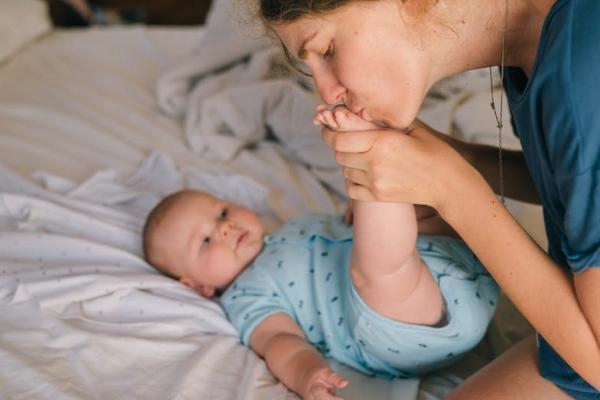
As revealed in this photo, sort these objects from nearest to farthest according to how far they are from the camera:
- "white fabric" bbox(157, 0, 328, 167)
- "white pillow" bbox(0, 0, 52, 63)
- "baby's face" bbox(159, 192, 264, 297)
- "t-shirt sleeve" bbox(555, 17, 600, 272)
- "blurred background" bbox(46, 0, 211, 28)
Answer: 1. "t-shirt sleeve" bbox(555, 17, 600, 272)
2. "baby's face" bbox(159, 192, 264, 297)
3. "white fabric" bbox(157, 0, 328, 167)
4. "white pillow" bbox(0, 0, 52, 63)
5. "blurred background" bbox(46, 0, 211, 28)

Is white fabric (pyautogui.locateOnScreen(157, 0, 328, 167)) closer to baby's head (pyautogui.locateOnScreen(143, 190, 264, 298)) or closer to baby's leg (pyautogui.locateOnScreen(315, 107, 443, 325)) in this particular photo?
baby's head (pyautogui.locateOnScreen(143, 190, 264, 298))

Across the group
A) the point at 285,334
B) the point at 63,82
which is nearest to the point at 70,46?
the point at 63,82

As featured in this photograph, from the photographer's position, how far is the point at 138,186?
1512mm

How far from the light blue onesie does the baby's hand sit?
0.10 metres

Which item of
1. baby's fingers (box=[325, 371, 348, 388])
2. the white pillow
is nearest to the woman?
baby's fingers (box=[325, 371, 348, 388])

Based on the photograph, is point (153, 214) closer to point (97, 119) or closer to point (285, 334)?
point (285, 334)

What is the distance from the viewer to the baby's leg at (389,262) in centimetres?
86

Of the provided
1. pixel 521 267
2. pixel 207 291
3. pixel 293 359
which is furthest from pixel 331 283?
pixel 521 267

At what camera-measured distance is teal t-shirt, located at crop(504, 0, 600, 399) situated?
685 mm

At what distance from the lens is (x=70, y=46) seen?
2090 mm

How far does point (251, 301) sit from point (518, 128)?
0.51 m

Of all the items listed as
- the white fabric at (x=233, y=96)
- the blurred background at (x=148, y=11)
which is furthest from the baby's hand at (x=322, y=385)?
the blurred background at (x=148, y=11)

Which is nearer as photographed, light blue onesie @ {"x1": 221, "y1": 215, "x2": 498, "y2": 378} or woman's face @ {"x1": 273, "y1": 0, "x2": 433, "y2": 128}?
woman's face @ {"x1": 273, "y1": 0, "x2": 433, "y2": 128}

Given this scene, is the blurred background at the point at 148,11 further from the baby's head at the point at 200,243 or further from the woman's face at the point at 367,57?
the woman's face at the point at 367,57
